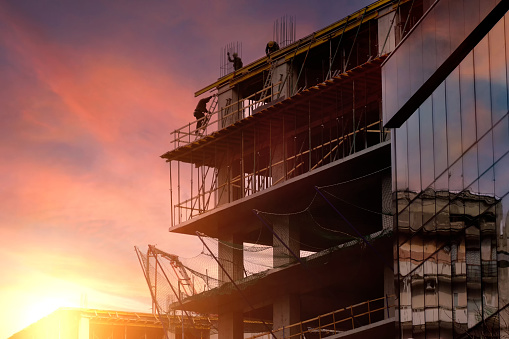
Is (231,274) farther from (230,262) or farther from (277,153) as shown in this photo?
(277,153)

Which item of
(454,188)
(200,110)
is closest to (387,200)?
(454,188)

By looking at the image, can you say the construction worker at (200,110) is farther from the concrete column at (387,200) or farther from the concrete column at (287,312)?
the concrete column at (387,200)

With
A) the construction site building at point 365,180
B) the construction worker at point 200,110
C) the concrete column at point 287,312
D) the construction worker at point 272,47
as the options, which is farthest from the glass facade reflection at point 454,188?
the construction worker at point 200,110

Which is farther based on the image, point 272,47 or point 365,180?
point 272,47

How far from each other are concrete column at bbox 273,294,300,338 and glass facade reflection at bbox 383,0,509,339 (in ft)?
71.4

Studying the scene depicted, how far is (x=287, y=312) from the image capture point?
61.5 meters

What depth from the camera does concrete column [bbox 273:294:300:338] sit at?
60719 millimetres

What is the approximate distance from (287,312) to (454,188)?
27.8 m

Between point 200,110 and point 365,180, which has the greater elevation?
point 200,110

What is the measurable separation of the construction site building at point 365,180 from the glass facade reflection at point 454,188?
7 centimetres

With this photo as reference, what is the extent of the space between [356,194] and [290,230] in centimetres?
574

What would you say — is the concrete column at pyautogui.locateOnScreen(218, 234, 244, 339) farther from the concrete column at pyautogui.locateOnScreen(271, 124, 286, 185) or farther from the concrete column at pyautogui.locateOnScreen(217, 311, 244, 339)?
the concrete column at pyautogui.locateOnScreen(271, 124, 286, 185)

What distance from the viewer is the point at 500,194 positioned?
3181 centimetres

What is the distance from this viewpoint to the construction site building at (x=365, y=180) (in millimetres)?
33312
